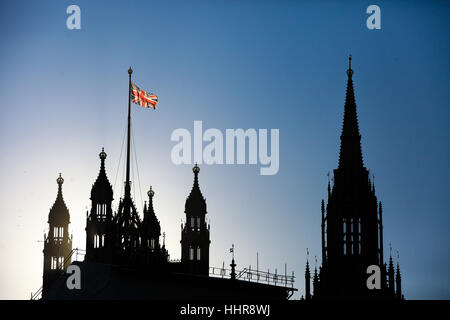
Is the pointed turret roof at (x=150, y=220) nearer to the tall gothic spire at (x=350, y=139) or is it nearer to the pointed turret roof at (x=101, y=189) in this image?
the pointed turret roof at (x=101, y=189)

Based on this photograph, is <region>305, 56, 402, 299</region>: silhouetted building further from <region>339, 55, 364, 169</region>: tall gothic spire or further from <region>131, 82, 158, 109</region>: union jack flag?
<region>131, 82, 158, 109</region>: union jack flag

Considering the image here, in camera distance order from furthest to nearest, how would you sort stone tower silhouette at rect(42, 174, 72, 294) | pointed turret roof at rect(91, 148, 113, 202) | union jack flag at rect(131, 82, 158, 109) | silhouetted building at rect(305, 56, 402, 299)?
1. silhouetted building at rect(305, 56, 402, 299)
2. stone tower silhouette at rect(42, 174, 72, 294)
3. pointed turret roof at rect(91, 148, 113, 202)
4. union jack flag at rect(131, 82, 158, 109)

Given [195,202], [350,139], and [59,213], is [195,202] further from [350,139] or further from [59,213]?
[350,139]

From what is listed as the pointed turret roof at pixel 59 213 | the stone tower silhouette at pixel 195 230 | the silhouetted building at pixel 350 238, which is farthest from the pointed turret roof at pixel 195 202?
the silhouetted building at pixel 350 238

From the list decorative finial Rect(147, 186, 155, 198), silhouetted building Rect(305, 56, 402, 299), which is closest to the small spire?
decorative finial Rect(147, 186, 155, 198)

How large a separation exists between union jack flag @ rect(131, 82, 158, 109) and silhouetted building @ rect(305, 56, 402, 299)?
1693 inches

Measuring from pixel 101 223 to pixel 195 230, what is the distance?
11066 millimetres

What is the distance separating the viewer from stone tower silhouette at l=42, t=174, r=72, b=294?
4311 inches

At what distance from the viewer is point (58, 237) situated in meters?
110

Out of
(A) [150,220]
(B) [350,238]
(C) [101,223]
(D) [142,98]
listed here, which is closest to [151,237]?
(A) [150,220]

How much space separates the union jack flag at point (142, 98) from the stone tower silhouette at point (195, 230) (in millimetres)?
11039

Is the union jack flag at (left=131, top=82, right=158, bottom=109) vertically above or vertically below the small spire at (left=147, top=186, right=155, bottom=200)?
above

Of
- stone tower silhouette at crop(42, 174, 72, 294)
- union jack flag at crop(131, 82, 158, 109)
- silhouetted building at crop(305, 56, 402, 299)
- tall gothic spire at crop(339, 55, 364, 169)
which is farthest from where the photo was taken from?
tall gothic spire at crop(339, 55, 364, 169)
